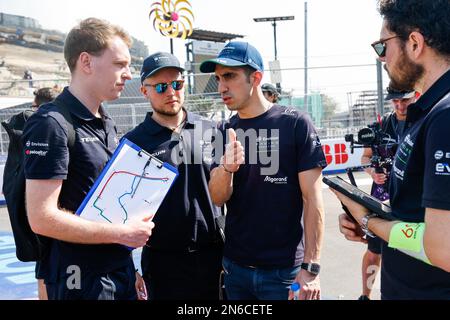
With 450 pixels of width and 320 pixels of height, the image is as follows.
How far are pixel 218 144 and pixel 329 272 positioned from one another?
255cm

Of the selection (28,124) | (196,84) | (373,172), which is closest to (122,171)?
(28,124)

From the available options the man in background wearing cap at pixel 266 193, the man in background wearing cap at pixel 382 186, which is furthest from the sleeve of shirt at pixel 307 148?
the man in background wearing cap at pixel 382 186

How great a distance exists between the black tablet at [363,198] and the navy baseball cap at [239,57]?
0.95 metres

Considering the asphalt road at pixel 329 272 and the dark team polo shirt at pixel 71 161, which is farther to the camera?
the asphalt road at pixel 329 272

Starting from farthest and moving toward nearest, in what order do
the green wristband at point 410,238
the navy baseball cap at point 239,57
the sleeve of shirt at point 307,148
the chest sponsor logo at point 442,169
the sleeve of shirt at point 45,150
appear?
the navy baseball cap at point 239,57, the sleeve of shirt at point 307,148, the sleeve of shirt at point 45,150, the green wristband at point 410,238, the chest sponsor logo at point 442,169

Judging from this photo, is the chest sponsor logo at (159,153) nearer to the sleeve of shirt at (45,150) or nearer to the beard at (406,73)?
the sleeve of shirt at (45,150)

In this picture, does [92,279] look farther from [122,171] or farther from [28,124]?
[28,124]

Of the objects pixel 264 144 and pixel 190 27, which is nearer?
pixel 264 144

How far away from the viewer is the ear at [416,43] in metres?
1.46

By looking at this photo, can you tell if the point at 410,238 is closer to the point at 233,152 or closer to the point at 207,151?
the point at 233,152

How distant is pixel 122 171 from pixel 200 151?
2.45 ft

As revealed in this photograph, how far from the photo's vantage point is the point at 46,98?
4145 mm

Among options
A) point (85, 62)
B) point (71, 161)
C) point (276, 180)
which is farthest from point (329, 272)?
point (85, 62)

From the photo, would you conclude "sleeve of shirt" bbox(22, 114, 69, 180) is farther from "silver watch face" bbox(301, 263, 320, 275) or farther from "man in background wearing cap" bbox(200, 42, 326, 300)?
"silver watch face" bbox(301, 263, 320, 275)
